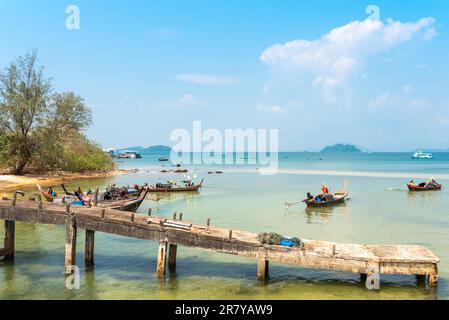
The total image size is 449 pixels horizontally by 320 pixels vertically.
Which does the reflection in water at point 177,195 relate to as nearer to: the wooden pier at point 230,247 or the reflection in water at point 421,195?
the reflection in water at point 421,195

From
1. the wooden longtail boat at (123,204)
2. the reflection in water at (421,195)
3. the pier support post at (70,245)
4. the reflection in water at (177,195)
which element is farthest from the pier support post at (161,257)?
the reflection in water at (421,195)

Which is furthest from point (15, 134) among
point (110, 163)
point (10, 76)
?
point (110, 163)

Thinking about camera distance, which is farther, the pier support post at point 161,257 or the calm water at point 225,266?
the pier support post at point 161,257

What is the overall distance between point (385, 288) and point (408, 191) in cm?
4248

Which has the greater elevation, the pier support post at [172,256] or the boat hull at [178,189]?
the boat hull at [178,189]

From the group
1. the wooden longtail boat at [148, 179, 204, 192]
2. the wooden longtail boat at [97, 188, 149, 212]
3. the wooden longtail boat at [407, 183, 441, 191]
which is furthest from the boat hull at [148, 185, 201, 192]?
the wooden longtail boat at [407, 183, 441, 191]

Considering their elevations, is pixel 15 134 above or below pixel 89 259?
above

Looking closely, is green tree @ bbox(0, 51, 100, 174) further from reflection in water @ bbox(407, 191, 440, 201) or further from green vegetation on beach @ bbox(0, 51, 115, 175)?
reflection in water @ bbox(407, 191, 440, 201)

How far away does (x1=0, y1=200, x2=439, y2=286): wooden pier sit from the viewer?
650 inches

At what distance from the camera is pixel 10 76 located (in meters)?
61.0

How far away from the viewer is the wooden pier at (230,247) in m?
16.5

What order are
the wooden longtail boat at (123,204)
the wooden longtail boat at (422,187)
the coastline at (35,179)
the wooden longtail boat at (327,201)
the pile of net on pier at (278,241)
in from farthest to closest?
the wooden longtail boat at (422,187) < the coastline at (35,179) < the wooden longtail boat at (327,201) < the wooden longtail boat at (123,204) < the pile of net on pier at (278,241)
